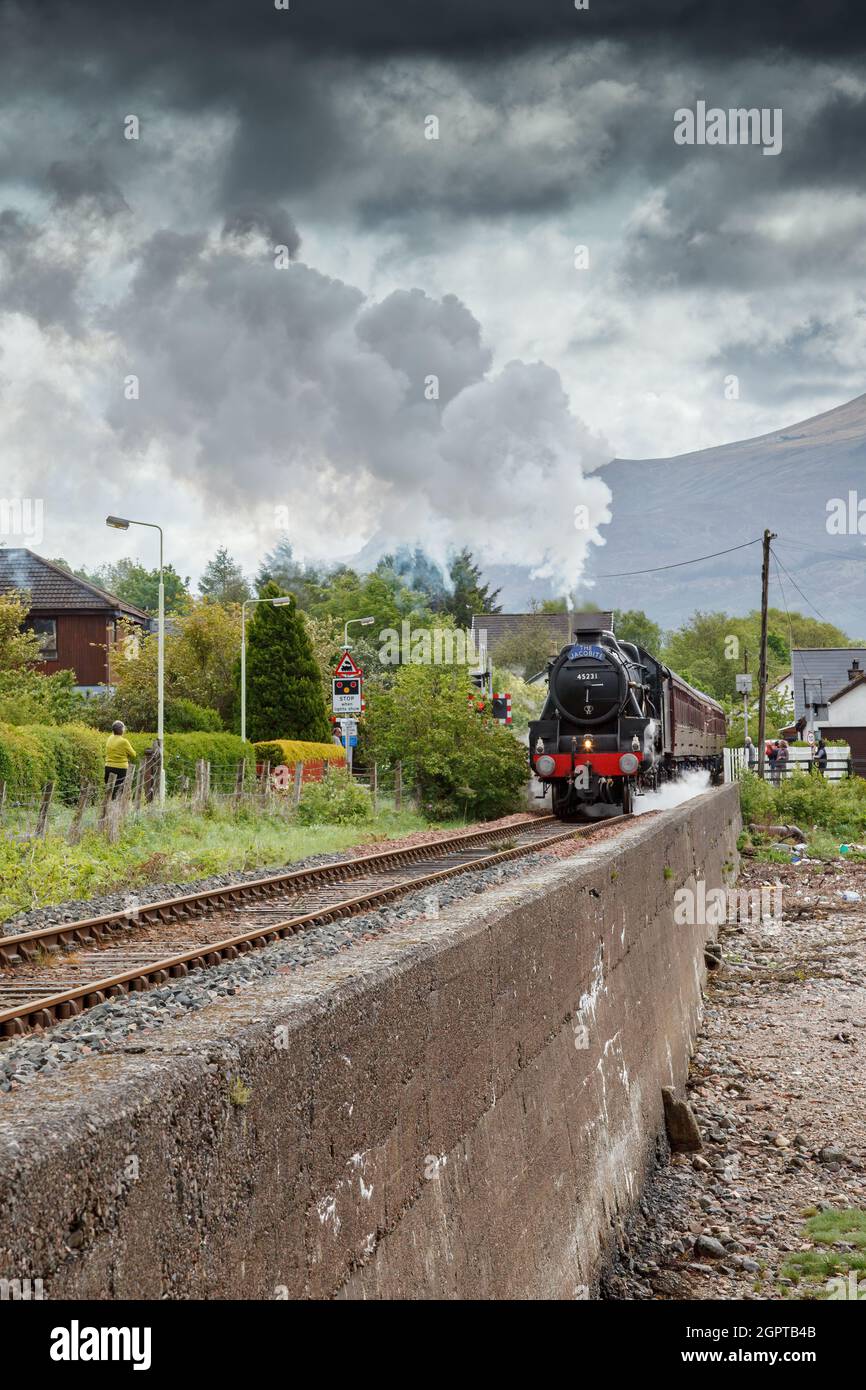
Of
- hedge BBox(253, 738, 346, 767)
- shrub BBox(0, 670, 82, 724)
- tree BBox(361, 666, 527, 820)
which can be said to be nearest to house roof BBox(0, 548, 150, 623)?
shrub BBox(0, 670, 82, 724)

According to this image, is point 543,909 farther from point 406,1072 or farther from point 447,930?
point 406,1072

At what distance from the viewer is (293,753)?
38.9 m

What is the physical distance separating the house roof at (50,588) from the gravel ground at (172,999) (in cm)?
4922

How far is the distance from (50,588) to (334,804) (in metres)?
37.3

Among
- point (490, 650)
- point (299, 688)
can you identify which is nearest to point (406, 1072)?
point (299, 688)

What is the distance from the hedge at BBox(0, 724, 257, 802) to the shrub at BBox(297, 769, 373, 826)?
3.05 m

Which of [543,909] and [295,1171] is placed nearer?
[295,1171]

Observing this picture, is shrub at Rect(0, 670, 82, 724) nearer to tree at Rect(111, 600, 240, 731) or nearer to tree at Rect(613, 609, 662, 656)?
tree at Rect(111, 600, 240, 731)

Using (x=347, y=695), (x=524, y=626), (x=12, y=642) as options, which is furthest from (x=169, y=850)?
(x=524, y=626)

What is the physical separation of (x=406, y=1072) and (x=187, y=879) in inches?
484

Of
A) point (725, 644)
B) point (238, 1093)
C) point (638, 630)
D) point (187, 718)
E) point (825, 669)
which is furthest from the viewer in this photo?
point (638, 630)

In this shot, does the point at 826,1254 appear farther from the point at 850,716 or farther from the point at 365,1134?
the point at 850,716

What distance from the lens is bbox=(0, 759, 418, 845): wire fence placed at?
17781mm
